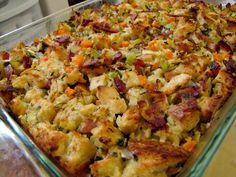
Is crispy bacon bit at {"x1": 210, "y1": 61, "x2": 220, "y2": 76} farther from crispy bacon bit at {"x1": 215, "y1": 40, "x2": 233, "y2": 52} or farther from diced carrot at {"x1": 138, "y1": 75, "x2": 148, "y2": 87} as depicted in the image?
diced carrot at {"x1": 138, "y1": 75, "x2": 148, "y2": 87}

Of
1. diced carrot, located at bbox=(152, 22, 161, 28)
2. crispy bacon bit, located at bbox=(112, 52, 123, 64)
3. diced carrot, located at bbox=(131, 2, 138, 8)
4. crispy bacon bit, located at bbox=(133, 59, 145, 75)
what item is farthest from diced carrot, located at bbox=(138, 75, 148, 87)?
diced carrot, located at bbox=(131, 2, 138, 8)

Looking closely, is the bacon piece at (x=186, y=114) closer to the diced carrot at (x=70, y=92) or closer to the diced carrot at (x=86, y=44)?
the diced carrot at (x=70, y=92)

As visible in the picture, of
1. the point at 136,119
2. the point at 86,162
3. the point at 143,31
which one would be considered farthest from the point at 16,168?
the point at 143,31

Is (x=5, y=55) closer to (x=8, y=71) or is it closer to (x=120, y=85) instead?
(x=8, y=71)

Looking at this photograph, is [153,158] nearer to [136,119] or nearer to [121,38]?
[136,119]

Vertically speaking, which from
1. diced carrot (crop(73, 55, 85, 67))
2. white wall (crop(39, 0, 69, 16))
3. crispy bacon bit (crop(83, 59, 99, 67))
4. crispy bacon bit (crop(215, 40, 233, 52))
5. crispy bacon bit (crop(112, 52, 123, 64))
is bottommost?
white wall (crop(39, 0, 69, 16))

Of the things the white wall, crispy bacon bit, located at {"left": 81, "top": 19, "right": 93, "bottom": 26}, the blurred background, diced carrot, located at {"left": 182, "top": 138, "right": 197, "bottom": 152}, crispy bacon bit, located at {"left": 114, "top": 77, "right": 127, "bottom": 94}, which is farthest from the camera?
the white wall

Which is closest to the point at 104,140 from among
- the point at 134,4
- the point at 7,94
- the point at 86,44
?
the point at 7,94
